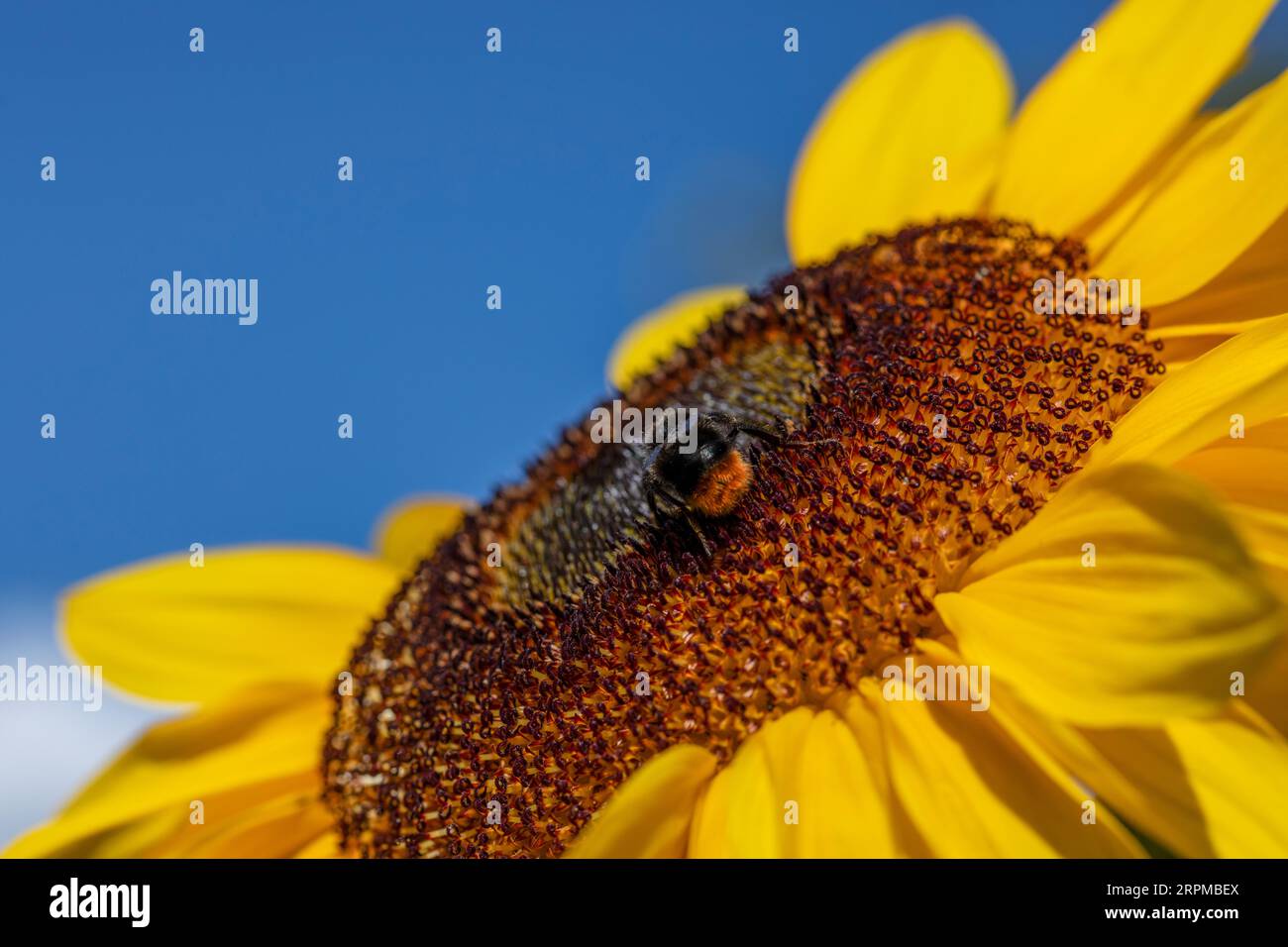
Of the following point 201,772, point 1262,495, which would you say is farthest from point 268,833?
point 1262,495

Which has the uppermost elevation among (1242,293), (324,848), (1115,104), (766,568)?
(1115,104)

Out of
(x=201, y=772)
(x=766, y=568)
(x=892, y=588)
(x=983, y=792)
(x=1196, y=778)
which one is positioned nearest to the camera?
(x=1196, y=778)

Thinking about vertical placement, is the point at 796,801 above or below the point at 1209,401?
below

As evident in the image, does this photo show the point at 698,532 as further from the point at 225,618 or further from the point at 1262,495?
the point at 225,618

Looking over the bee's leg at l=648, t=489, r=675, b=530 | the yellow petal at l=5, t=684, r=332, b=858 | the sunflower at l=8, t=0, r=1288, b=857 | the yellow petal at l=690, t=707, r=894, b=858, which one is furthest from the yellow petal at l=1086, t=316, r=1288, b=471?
the yellow petal at l=5, t=684, r=332, b=858

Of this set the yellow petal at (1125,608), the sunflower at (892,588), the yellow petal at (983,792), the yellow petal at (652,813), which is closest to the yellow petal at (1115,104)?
the sunflower at (892,588)

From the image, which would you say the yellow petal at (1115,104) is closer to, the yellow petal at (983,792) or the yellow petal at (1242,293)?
the yellow petal at (1242,293)
